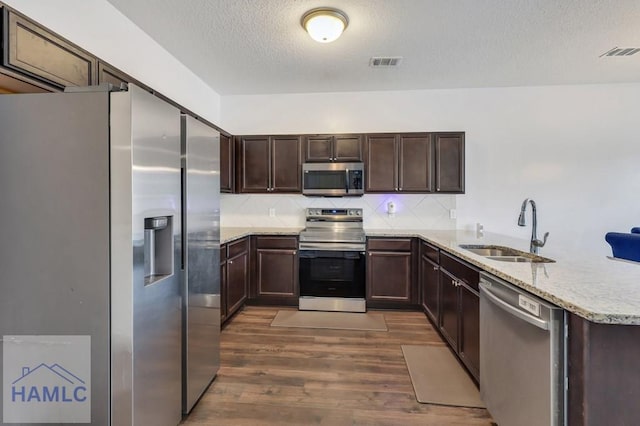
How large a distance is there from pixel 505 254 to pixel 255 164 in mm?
2979

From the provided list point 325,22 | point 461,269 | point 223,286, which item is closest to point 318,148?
point 325,22

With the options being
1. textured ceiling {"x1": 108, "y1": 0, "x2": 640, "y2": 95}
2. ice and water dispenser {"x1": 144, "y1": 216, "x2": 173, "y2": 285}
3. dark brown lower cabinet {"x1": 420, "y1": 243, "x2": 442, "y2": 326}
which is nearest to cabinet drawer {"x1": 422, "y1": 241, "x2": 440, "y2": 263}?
dark brown lower cabinet {"x1": 420, "y1": 243, "x2": 442, "y2": 326}

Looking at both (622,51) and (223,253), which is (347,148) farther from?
(622,51)

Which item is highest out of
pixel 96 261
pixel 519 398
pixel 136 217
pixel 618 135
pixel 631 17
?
pixel 631 17

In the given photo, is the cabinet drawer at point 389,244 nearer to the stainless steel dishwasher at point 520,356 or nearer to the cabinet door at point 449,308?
the cabinet door at point 449,308

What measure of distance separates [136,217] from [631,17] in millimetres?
3821

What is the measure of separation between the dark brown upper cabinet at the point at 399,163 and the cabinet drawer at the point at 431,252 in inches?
31.3

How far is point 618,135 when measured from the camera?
384cm

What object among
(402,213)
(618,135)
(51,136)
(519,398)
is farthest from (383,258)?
(618,135)

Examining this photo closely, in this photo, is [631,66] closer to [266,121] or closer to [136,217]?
[266,121]

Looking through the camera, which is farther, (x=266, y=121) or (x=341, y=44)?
(x=266, y=121)

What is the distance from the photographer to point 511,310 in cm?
147

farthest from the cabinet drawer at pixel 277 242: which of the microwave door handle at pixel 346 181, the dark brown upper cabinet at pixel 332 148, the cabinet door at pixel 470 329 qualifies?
the cabinet door at pixel 470 329

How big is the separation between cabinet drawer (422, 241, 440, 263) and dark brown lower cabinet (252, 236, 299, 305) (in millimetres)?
1490
